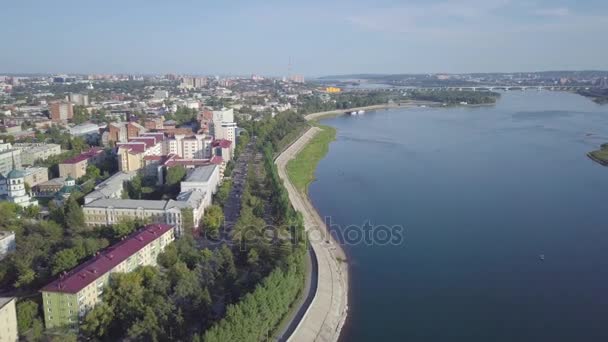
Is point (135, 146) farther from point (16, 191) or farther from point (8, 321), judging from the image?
point (8, 321)

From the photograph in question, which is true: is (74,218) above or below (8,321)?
above

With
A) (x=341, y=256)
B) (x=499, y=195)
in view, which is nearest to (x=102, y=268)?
(x=341, y=256)

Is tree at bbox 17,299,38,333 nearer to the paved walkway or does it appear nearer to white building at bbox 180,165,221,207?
the paved walkway

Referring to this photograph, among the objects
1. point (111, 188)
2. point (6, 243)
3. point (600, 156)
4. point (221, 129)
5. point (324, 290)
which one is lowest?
point (324, 290)

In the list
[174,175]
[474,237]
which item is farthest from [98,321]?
[474,237]

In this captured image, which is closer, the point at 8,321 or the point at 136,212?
the point at 8,321

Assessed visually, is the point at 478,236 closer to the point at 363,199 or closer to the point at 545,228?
the point at 545,228

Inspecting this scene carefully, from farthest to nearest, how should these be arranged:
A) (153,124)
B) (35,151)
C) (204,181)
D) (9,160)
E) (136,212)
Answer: (153,124) → (35,151) → (9,160) → (204,181) → (136,212)

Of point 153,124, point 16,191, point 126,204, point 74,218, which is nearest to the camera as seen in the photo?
point 74,218
